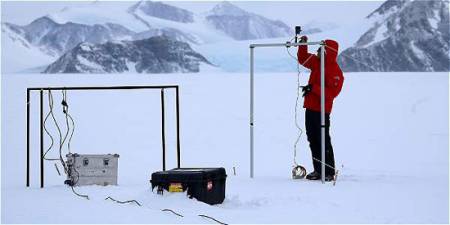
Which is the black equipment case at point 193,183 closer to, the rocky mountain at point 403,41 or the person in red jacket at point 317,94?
the person in red jacket at point 317,94

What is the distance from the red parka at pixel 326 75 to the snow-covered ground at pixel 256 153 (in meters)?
0.72

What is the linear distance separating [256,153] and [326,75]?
12.4 ft

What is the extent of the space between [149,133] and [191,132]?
767mm

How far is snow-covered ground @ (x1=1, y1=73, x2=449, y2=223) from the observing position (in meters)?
4.68

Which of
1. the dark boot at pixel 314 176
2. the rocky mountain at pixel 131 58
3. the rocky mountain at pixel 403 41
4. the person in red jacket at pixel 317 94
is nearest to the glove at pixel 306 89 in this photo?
the person in red jacket at pixel 317 94

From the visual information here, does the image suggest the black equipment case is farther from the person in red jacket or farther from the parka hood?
the parka hood

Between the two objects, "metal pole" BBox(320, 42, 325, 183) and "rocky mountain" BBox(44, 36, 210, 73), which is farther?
"rocky mountain" BBox(44, 36, 210, 73)

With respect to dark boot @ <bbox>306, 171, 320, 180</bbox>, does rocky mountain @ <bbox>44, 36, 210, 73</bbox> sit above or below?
above

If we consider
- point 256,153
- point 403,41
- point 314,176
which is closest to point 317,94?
point 314,176

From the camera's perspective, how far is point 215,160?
9.19 m

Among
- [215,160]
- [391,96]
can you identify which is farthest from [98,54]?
[215,160]

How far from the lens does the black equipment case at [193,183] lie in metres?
4.97

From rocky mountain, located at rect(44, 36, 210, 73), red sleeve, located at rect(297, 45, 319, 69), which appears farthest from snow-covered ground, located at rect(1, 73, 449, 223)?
rocky mountain, located at rect(44, 36, 210, 73)

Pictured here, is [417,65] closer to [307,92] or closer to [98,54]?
[98,54]
